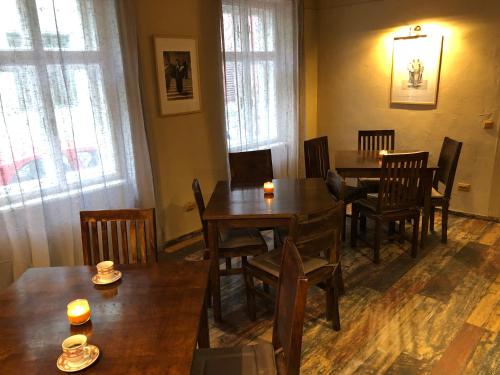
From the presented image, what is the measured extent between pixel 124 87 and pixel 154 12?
2.38 feet

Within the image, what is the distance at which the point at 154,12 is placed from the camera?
3293 mm

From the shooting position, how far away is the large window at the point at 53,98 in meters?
2.49

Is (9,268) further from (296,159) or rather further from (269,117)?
(296,159)

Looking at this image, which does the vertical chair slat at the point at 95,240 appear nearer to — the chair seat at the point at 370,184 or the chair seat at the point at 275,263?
the chair seat at the point at 275,263

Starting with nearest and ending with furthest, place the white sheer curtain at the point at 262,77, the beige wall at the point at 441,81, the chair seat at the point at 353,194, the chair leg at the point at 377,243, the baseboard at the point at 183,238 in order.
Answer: the chair leg at the point at 377,243, the chair seat at the point at 353,194, the baseboard at the point at 183,238, the beige wall at the point at 441,81, the white sheer curtain at the point at 262,77

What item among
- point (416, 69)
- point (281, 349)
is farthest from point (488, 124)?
point (281, 349)

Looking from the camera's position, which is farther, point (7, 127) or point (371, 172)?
point (371, 172)

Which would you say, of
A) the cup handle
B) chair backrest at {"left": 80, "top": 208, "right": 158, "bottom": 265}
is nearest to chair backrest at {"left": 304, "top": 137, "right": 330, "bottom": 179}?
chair backrest at {"left": 80, "top": 208, "right": 158, "bottom": 265}

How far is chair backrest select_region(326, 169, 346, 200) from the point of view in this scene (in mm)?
2562

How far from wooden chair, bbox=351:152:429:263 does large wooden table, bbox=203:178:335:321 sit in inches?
22.2

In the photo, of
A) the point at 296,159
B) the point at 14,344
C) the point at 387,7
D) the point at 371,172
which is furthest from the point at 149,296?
the point at 387,7

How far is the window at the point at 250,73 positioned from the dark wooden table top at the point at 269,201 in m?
1.25

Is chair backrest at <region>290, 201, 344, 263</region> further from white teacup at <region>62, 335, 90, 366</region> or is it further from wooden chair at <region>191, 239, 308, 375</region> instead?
white teacup at <region>62, 335, 90, 366</region>

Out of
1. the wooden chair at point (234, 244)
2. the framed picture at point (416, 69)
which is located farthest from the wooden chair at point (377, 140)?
the wooden chair at point (234, 244)
